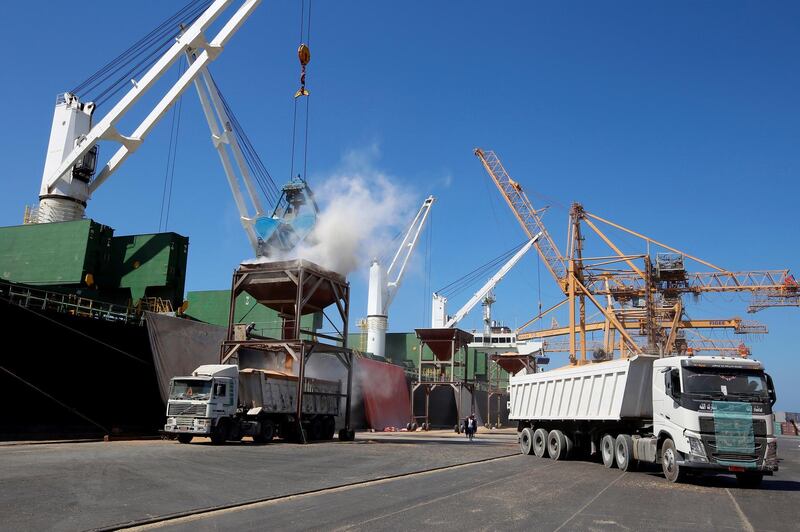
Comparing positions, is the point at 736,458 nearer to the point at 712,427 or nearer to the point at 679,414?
the point at 712,427

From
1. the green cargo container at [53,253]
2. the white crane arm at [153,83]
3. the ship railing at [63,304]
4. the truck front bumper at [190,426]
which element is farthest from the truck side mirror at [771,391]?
the white crane arm at [153,83]

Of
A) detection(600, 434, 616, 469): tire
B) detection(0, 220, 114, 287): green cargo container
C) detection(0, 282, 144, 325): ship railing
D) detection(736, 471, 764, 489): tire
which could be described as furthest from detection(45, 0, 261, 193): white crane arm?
detection(736, 471, 764, 489): tire

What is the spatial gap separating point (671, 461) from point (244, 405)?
18961 millimetres

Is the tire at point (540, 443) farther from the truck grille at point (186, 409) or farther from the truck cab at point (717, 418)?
the truck grille at point (186, 409)

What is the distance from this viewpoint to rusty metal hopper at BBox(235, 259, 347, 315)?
1292 inches

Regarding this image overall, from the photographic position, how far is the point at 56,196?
38.8m

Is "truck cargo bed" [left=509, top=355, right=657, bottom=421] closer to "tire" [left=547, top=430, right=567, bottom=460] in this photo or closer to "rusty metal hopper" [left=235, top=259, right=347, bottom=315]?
"tire" [left=547, top=430, right=567, bottom=460]

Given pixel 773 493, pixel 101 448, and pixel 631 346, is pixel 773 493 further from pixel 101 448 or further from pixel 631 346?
pixel 631 346

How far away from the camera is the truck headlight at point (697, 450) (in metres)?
14.8

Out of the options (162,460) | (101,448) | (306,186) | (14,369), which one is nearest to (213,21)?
(306,186)

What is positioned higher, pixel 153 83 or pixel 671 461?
pixel 153 83

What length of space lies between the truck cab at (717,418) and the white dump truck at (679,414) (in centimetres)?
2

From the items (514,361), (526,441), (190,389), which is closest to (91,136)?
(190,389)

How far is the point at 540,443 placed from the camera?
24609mm
